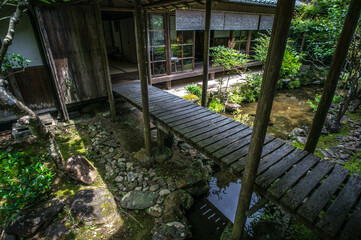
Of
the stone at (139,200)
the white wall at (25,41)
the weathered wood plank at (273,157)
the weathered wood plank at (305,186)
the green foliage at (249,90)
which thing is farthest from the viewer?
the green foliage at (249,90)

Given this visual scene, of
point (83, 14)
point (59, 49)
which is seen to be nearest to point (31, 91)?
point (59, 49)

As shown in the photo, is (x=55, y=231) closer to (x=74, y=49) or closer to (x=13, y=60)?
(x=13, y=60)

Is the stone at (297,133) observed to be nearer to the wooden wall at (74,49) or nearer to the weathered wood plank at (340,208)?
the weathered wood plank at (340,208)

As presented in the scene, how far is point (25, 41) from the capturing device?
562cm

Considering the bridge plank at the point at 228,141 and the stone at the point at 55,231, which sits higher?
the bridge plank at the point at 228,141

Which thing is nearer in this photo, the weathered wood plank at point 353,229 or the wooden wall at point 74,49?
the weathered wood plank at point 353,229

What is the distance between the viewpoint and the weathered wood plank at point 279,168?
2.71 meters

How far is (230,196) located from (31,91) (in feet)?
21.9

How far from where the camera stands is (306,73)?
466 inches

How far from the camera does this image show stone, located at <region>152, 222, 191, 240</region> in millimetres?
3162

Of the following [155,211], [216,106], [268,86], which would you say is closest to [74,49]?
[216,106]

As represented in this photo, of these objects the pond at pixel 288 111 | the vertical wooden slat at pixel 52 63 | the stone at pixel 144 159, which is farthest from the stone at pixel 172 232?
the vertical wooden slat at pixel 52 63

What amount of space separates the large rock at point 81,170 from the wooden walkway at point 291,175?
1.92 meters

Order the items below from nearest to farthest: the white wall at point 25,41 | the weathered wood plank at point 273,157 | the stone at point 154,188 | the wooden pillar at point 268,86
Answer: the wooden pillar at point 268,86 < the weathered wood plank at point 273,157 < the stone at point 154,188 < the white wall at point 25,41
